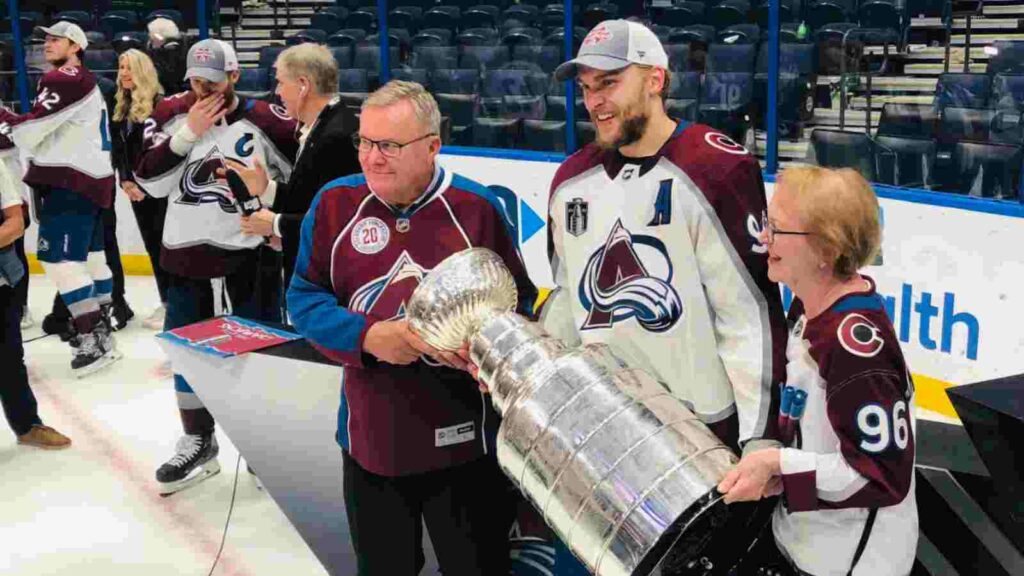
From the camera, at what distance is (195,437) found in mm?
3777

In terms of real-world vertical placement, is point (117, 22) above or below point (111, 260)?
above

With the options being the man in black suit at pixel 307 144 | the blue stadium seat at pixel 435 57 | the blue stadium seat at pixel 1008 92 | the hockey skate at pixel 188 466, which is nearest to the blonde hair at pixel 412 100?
the man in black suit at pixel 307 144

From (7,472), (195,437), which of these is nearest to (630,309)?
(195,437)

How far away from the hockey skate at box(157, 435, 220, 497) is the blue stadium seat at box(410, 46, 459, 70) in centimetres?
319

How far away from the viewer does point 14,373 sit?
4.01 m

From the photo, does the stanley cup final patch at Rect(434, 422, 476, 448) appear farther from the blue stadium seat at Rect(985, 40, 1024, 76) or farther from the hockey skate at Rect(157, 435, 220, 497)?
the blue stadium seat at Rect(985, 40, 1024, 76)

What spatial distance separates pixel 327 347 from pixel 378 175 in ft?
0.93

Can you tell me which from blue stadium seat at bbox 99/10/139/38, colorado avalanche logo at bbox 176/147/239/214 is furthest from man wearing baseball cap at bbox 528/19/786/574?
blue stadium seat at bbox 99/10/139/38

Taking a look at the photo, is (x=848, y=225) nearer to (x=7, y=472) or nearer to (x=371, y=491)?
(x=371, y=491)

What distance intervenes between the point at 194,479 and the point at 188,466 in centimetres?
7

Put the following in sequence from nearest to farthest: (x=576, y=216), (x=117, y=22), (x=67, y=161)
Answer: (x=576, y=216) < (x=67, y=161) < (x=117, y=22)

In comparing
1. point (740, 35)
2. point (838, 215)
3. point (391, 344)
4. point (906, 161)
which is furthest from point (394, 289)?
point (740, 35)

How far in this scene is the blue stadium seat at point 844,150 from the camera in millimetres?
4605

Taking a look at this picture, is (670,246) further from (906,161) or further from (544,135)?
(544,135)
